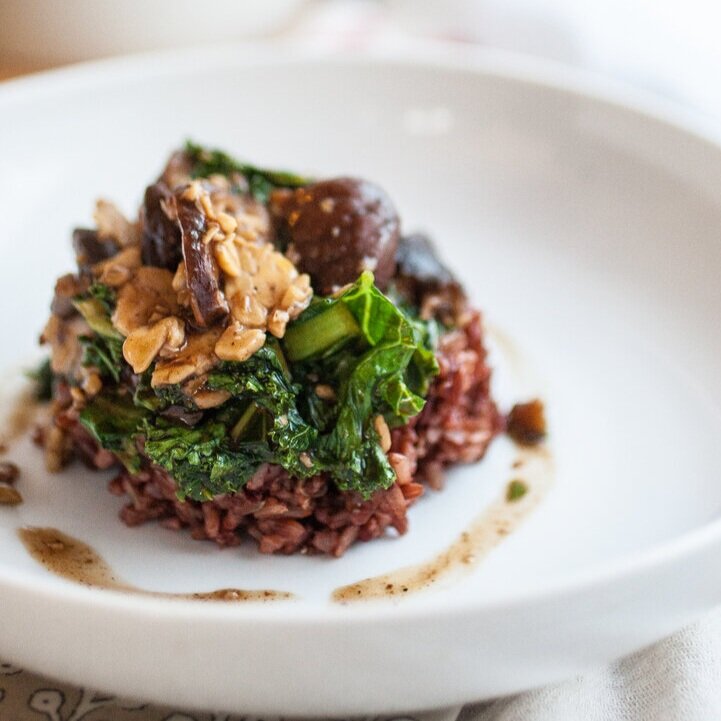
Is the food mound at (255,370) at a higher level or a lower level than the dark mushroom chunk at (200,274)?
lower

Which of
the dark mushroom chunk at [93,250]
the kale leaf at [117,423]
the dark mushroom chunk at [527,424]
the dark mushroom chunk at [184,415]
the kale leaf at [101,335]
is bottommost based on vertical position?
the dark mushroom chunk at [527,424]

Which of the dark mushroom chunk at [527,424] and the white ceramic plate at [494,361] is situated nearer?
the white ceramic plate at [494,361]

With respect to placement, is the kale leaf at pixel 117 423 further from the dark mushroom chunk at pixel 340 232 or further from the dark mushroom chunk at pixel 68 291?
the dark mushroom chunk at pixel 340 232

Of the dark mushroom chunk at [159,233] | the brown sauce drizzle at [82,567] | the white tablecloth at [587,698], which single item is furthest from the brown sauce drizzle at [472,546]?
the dark mushroom chunk at [159,233]

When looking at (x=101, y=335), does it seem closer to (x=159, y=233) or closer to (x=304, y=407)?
(x=159, y=233)

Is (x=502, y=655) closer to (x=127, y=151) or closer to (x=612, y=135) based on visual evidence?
(x=612, y=135)

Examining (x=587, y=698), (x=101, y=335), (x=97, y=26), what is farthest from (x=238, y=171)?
(x=97, y=26)
